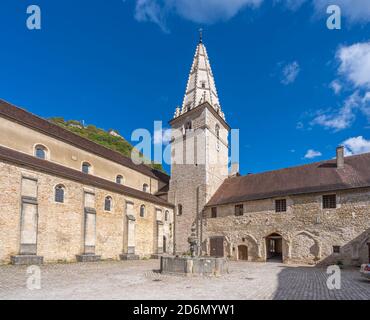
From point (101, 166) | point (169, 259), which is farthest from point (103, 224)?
point (169, 259)

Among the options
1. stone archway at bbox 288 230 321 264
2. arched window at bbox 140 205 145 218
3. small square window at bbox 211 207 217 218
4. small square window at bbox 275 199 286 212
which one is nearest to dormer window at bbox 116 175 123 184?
arched window at bbox 140 205 145 218

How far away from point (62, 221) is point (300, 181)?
17647 millimetres

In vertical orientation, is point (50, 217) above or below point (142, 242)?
above

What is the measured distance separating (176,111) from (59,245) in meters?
20.1

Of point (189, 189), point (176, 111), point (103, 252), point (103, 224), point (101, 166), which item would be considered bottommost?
point (103, 252)

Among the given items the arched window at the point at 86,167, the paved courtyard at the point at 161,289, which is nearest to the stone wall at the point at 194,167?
the arched window at the point at 86,167

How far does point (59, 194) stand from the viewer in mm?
17734

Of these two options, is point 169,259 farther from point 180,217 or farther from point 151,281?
point 180,217

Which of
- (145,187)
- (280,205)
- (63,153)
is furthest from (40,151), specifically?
(280,205)

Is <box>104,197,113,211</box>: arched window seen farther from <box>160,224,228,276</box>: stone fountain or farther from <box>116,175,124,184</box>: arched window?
<box>160,224,228,276</box>: stone fountain

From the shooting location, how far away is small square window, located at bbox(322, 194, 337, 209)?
63.6 ft

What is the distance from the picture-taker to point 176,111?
→ 1277 inches

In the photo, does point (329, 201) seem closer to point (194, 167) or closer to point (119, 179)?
point (194, 167)

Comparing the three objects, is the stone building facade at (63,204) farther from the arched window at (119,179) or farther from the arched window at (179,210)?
the arched window at (179,210)
